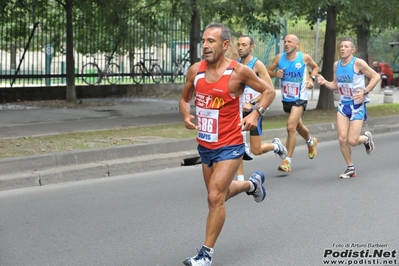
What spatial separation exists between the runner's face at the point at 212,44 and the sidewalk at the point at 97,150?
4.36m

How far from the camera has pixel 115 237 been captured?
716cm

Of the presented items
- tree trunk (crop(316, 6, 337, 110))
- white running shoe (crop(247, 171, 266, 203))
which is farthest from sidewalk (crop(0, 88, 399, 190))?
white running shoe (crop(247, 171, 266, 203))

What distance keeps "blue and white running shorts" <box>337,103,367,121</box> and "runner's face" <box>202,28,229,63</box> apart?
15.4 ft

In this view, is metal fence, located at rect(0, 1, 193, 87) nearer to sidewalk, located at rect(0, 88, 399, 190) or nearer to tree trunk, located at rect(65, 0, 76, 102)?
tree trunk, located at rect(65, 0, 76, 102)

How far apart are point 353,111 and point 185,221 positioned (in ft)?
12.0

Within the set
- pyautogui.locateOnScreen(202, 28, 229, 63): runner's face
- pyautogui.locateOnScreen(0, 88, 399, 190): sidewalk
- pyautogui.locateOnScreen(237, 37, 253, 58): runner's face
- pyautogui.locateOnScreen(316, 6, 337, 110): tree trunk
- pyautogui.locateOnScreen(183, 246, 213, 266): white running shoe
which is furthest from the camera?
pyautogui.locateOnScreen(316, 6, 337, 110): tree trunk

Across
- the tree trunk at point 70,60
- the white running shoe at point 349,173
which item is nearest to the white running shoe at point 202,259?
the white running shoe at point 349,173

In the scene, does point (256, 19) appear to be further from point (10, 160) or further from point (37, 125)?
point (10, 160)

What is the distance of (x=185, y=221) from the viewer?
310 inches

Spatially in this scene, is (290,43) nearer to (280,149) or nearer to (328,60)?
(280,149)

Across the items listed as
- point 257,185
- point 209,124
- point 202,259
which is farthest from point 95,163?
point 202,259

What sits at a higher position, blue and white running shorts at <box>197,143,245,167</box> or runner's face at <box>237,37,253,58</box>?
runner's face at <box>237,37,253,58</box>

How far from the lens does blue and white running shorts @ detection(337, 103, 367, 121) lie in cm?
1056

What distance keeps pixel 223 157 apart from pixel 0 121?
34.1 ft
